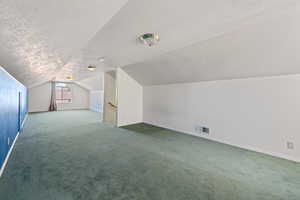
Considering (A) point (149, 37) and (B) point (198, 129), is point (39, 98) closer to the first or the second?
(A) point (149, 37)

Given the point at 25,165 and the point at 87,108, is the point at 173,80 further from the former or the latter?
the point at 87,108

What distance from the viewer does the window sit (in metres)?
9.53

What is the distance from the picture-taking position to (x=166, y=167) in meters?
2.09

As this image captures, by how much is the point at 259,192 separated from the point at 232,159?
2.76 ft

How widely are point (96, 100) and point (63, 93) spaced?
2787 millimetres

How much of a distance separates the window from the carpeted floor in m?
7.81

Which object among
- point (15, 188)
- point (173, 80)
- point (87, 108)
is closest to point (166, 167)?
point (15, 188)

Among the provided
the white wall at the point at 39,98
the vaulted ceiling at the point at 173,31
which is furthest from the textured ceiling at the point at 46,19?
the white wall at the point at 39,98

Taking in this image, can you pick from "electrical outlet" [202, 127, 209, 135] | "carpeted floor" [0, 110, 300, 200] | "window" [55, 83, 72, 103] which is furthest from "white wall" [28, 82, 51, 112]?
"electrical outlet" [202, 127, 209, 135]

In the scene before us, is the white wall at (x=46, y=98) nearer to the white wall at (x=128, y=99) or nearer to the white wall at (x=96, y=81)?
the white wall at (x=96, y=81)

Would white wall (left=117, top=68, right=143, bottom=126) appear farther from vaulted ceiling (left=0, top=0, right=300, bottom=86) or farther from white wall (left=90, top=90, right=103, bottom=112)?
white wall (left=90, top=90, right=103, bottom=112)

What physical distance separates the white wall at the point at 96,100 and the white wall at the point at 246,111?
6.23m

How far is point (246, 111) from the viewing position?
282 cm

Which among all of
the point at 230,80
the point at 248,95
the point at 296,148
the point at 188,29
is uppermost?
the point at 188,29
